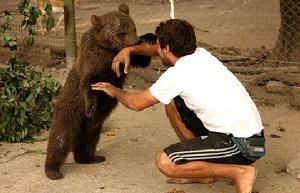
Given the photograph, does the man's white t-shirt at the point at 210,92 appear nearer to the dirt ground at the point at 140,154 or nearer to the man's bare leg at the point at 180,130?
the man's bare leg at the point at 180,130

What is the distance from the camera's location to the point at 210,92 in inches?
172

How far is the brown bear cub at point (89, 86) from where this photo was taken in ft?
17.0

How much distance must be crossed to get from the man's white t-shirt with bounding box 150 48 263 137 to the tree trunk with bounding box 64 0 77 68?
3336 millimetres

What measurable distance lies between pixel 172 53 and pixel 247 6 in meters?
9.34

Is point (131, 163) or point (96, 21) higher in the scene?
point (96, 21)

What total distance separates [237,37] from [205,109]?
6.22 meters

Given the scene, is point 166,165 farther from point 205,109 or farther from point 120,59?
point 120,59

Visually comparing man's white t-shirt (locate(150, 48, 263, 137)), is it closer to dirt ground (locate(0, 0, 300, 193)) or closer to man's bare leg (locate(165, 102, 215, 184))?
man's bare leg (locate(165, 102, 215, 184))

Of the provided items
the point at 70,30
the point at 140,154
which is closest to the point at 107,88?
the point at 140,154

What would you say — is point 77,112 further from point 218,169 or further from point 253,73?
point 253,73

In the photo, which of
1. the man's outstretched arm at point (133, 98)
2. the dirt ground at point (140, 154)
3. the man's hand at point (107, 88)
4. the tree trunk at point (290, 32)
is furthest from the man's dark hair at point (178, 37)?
the tree trunk at point (290, 32)

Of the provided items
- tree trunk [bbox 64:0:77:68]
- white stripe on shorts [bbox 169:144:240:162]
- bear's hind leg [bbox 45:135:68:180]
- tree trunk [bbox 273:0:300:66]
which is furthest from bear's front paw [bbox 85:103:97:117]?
tree trunk [bbox 273:0:300:66]

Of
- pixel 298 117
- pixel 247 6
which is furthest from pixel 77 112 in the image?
pixel 247 6

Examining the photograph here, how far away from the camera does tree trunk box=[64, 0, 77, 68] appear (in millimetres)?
7434
